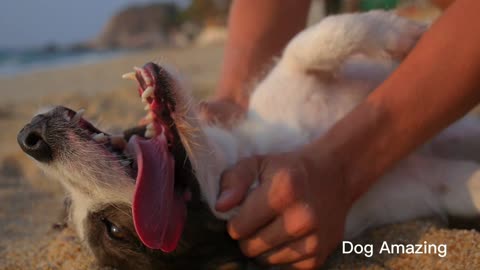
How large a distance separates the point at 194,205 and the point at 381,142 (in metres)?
0.75

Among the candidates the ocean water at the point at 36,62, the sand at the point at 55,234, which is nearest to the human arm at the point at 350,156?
the sand at the point at 55,234

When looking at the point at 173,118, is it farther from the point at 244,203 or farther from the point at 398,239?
the point at 398,239

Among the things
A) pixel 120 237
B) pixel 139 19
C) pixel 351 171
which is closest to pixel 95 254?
pixel 120 237

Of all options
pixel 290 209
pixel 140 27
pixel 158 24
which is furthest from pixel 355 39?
pixel 140 27

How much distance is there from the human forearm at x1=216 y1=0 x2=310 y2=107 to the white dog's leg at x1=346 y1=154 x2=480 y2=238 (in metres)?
1.01

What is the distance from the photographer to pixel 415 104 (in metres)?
1.93

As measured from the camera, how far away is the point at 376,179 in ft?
6.77

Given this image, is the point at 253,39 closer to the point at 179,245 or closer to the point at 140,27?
the point at 179,245

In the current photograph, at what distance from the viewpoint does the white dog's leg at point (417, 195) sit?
2.18 metres

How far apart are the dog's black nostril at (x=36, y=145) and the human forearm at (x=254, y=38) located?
126 cm

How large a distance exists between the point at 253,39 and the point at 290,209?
1452 millimetres

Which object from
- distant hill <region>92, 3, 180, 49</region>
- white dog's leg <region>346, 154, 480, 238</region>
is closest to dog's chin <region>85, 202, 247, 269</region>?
white dog's leg <region>346, 154, 480, 238</region>

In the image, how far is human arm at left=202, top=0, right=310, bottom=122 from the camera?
2.93m

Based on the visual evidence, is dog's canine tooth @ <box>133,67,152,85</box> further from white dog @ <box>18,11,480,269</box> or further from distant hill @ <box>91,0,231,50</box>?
distant hill @ <box>91,0,231,50</box>
